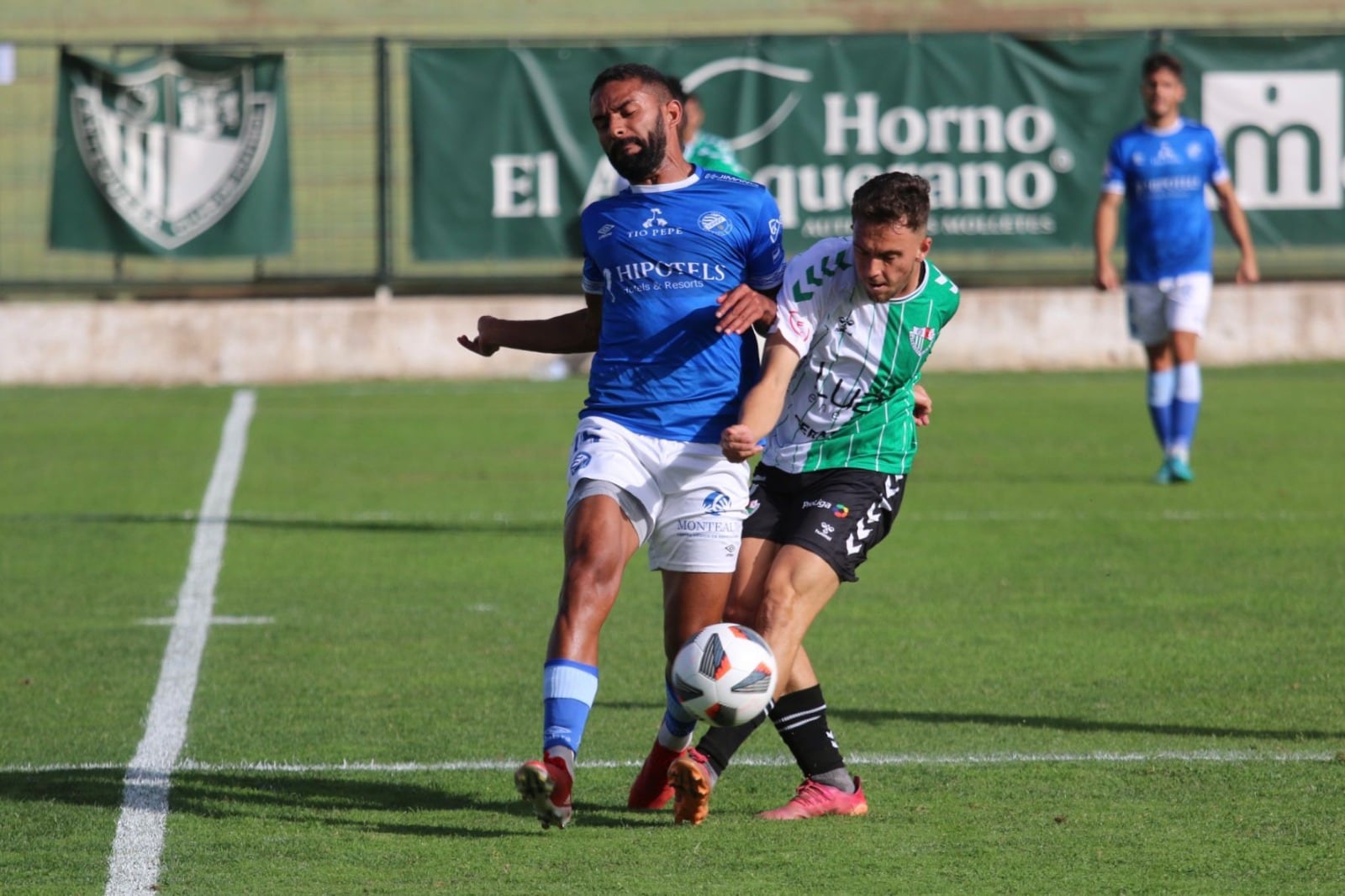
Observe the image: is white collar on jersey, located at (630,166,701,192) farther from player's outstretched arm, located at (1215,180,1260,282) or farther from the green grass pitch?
player's outstretched arm, located at (1215,180,1260,282)

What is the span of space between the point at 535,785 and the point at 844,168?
52.2 feet

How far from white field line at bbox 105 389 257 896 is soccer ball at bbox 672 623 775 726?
1.39m

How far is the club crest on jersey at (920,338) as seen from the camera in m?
5.64

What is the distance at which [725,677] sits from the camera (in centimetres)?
514

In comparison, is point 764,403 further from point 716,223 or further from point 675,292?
point 716,223

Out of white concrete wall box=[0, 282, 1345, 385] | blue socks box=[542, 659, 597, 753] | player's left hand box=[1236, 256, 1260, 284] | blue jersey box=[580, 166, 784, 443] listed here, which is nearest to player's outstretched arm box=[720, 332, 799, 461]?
blue jersey box=[580, 166, 784, 443]

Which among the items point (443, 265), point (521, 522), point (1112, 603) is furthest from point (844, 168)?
point (1112, 603)

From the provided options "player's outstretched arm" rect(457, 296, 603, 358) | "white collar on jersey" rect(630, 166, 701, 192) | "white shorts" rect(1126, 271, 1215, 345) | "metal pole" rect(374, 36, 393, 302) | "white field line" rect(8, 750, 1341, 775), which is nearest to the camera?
"white collar on jersey" rect(630, 166, 701, 192)

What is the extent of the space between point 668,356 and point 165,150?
1525cm

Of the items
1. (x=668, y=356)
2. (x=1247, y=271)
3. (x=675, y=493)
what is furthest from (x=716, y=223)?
(x=1247, y=271)

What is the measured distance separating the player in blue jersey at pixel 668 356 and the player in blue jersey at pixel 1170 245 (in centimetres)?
756

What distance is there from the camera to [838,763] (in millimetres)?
5512

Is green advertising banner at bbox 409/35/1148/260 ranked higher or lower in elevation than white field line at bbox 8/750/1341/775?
higher

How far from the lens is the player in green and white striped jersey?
5398 mm
